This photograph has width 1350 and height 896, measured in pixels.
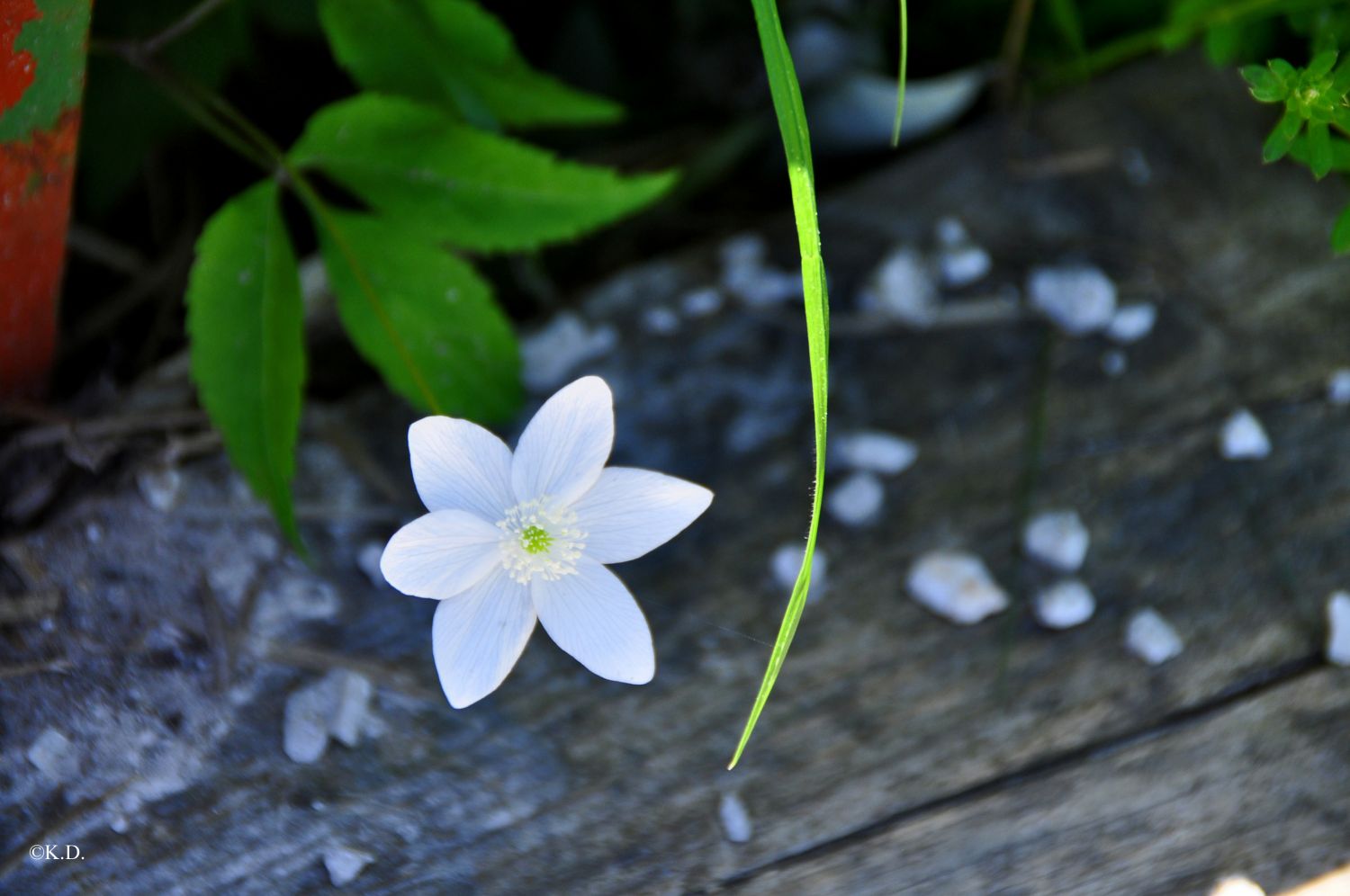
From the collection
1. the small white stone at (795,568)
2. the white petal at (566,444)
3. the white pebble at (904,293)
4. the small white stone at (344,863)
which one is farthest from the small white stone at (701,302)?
the small white stone at (344,863)

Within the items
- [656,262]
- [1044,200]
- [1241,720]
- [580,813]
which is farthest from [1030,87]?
[580,813]

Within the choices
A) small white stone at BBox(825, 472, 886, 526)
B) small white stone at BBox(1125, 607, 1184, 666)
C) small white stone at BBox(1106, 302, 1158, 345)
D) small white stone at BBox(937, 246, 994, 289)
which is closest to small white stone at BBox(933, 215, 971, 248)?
small white stone at BBox(937, 246, 994, 289)

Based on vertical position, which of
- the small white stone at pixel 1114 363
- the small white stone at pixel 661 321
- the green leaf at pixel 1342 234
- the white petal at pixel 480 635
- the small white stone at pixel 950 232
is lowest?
the white petal at pixel 480 635

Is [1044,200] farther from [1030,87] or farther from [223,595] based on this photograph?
[223,595]

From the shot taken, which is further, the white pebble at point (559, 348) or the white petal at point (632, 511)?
the white pebble at point (559, 348)

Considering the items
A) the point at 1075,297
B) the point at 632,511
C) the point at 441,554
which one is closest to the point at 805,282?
the point at 632,511

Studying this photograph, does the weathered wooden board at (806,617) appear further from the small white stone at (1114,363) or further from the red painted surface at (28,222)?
the red painted surface at (28,222)

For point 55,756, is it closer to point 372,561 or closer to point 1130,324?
point 372,561
